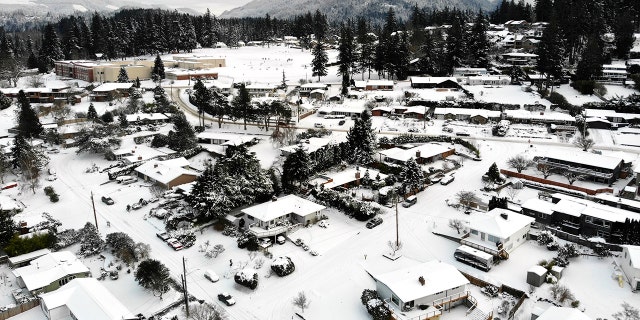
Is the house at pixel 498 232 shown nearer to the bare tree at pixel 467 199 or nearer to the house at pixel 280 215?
the bare tree at pixel 467 199

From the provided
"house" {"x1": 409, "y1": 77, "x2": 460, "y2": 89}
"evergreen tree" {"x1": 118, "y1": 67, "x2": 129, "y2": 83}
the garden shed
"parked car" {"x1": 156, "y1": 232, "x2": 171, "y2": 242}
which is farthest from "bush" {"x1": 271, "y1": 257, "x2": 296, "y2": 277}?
"evergreen tree" {"x1": 118, "y1": 67, "x2": 129, "y2": 83}

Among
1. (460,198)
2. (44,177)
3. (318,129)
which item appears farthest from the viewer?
(318,129)

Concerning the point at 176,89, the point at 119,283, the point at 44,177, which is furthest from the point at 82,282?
the point at 176,89

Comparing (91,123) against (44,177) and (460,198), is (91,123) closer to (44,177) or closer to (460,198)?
(44,177)

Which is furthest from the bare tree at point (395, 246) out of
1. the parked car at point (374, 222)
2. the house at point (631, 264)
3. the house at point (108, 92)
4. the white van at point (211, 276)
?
the house at point (108, 92)

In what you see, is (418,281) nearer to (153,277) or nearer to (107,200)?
(153,277)

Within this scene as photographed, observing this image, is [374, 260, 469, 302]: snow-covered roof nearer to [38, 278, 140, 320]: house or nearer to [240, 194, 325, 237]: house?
[240, 194, 325, 237]: house
